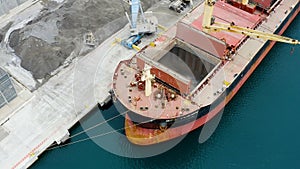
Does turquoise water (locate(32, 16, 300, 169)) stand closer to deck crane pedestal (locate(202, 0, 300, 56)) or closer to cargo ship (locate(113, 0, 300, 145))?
cargo ship (locate(113, 0, 300, 145))

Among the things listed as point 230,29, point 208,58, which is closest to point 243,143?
point 208,58

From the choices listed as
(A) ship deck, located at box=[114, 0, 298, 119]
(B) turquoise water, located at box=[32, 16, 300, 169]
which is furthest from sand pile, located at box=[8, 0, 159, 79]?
(B) turquoise water, located at box=[32, 16, 300, 169]

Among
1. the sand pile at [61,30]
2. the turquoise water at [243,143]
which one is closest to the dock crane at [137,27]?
the sand pile at [61,30]

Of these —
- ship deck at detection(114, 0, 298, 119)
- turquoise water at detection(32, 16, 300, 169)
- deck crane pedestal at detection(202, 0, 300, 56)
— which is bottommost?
turquoise water at detection(32, 16, 300, 169)

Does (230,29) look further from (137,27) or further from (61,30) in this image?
(61,30)

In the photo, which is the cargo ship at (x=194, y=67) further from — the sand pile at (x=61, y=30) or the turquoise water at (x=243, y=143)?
the sand pile at (x=61, y=30)
